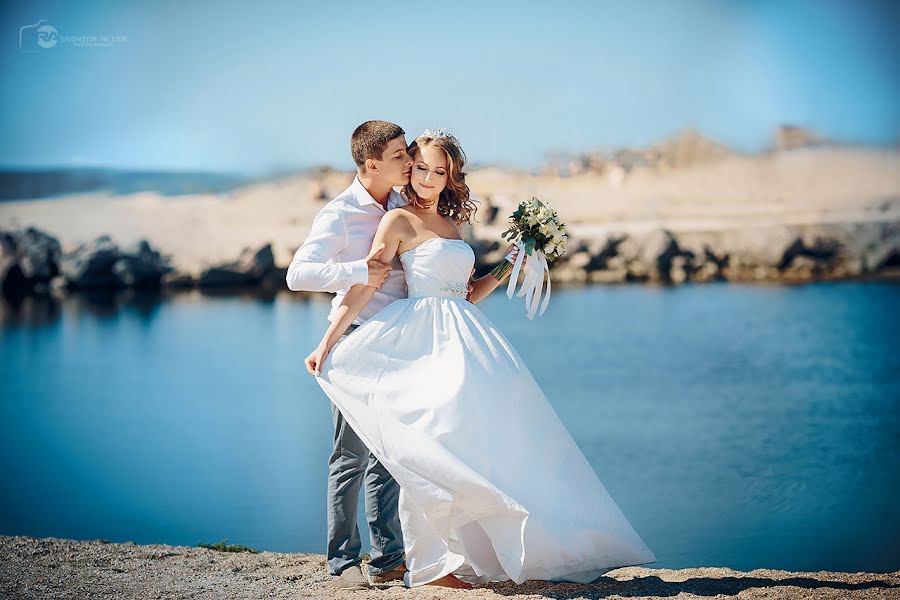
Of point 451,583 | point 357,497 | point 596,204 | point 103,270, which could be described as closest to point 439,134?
point 357,497

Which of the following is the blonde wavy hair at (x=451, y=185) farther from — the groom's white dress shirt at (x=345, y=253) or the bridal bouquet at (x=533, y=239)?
the bridal bouquet at (x=533, y=239)

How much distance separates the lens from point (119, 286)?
2452cm

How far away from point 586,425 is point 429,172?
5385 mm

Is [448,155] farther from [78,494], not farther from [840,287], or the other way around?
[840,287]

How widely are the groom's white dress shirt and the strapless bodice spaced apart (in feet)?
0.41

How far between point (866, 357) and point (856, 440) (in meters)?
4.53

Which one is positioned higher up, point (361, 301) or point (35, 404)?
point (361, 301)

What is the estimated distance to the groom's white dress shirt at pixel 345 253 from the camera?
4.16 metres

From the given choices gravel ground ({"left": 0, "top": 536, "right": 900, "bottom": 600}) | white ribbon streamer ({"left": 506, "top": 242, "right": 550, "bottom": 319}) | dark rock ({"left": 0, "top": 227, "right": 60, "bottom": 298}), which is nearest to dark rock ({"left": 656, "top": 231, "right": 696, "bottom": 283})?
dark rock ({"left": 0, "top": 227, "right": 60, "bottom": 298})

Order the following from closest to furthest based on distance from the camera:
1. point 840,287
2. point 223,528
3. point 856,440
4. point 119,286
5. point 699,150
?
point 223,528
point 856,440
point 840,287
point 119,286
point 699,150

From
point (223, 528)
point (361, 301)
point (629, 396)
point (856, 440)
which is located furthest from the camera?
point (629, 396)

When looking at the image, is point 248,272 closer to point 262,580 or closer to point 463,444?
point 262,580

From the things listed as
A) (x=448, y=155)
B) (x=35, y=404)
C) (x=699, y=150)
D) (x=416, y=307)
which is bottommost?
(x=35, y=404)

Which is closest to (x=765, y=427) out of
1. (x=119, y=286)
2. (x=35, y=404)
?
A: (x=35, y=404)
